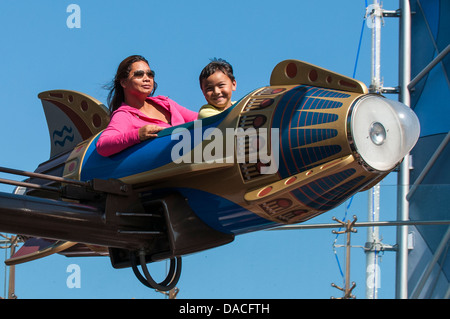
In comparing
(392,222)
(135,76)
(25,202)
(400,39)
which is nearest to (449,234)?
(392,222)

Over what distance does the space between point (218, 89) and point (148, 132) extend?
59 centimetres

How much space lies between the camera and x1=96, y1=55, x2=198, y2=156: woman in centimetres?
544

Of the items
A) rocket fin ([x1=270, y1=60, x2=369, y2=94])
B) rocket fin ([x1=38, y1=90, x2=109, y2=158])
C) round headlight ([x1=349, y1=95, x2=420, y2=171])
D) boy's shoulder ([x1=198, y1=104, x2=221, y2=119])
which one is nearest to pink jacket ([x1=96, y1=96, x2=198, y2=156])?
boy's shoulder ([x1=198, y1=104, x2=221, y2=119])

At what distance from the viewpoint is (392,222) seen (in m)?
8.17

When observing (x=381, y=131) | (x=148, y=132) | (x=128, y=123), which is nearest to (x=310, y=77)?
(x=381, y=131)

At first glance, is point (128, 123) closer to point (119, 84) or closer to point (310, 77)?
point (119, 84)

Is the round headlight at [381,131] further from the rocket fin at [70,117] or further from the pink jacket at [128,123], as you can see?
the rocket fin at [70,117]

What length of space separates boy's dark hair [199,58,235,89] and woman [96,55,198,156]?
0.38 m

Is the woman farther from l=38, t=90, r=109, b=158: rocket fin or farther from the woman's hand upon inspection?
l=38, t=90, r=109, b=158: rocket fin

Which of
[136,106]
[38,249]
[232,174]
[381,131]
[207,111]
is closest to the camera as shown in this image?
[381,131]

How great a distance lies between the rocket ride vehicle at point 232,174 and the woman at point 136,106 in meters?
0.23

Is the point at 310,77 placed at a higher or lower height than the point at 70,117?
lower

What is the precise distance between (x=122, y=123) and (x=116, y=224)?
738 millimetres

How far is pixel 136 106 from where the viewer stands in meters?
5.74
